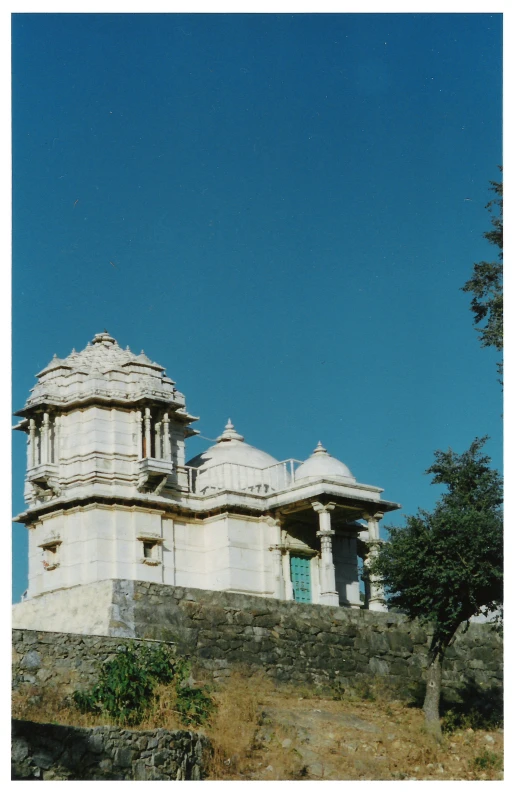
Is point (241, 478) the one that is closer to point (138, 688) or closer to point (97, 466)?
point (97, 466)

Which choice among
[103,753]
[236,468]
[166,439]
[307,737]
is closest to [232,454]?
[236,468]

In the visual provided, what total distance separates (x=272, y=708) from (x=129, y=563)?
469 inches

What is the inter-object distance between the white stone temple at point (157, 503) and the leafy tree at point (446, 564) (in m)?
7.39

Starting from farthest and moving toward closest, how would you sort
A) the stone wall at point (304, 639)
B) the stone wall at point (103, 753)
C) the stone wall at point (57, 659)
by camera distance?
the stone wall at point (304, 639) < the stone wall at point (57, 659) < the stone wall at point (103, 753)

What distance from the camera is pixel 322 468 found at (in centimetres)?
4066

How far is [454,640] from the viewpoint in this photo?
3397cm

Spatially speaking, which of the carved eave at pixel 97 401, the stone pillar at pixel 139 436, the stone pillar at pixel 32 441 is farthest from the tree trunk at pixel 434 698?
the stone pillar at pixel 32 441

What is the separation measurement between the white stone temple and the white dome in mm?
56

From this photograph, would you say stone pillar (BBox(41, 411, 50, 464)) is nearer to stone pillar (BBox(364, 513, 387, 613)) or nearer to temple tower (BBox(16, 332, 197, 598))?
A: temple tower (BBox(16, 332, 197, 598))

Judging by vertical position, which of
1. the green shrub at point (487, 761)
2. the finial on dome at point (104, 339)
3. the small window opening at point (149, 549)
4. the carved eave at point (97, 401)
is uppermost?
the finial on dome at point (104, 339)

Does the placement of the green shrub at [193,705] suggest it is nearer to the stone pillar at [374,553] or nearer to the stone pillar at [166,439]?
the stone pillar at [374,553]

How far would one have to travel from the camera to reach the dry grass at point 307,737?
2417 cm

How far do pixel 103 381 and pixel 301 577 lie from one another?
30.0 feet
